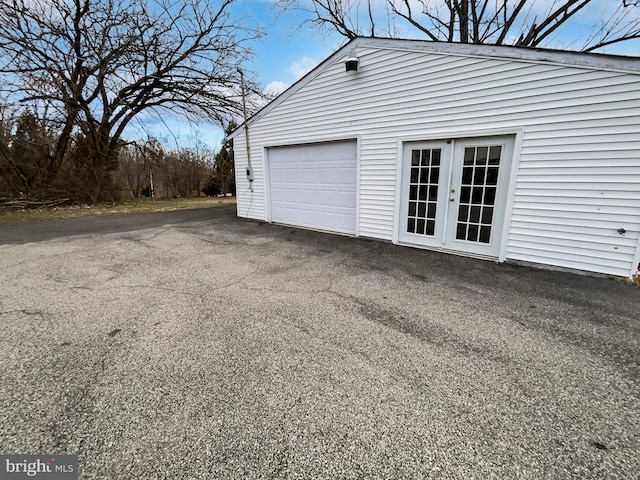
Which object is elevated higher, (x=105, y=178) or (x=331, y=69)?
(x=331, y=69)

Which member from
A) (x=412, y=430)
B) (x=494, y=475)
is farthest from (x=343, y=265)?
(x=494, y=475)

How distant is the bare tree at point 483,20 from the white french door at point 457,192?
827cm

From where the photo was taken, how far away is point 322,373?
6.29 ft

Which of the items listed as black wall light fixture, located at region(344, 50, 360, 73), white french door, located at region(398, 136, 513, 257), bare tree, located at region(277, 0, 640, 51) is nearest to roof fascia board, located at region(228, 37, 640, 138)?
black wall light fixture, located at region(344, 50, 360, 73)

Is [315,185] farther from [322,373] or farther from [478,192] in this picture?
[322,373]

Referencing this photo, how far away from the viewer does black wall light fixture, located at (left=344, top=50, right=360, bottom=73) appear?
5.21 meters

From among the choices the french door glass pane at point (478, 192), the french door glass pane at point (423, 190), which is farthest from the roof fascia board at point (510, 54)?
the french door glass pane at point (423, 190)

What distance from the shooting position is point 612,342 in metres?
2.31

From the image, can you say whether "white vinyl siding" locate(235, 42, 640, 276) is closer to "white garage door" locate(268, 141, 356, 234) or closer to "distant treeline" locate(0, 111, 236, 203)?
"white garage door" locate(268, 141, 356, 234)

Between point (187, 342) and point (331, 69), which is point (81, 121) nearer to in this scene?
point (331, 69)

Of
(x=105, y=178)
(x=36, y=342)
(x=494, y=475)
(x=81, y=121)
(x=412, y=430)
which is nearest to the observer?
(x=494, y=475)

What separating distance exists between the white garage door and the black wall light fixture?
1.30 meters

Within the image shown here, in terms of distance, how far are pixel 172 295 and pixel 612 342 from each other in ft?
13.7

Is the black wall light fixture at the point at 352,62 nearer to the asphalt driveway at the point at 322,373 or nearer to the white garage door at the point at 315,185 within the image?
the white garage door at the point at 315,185
